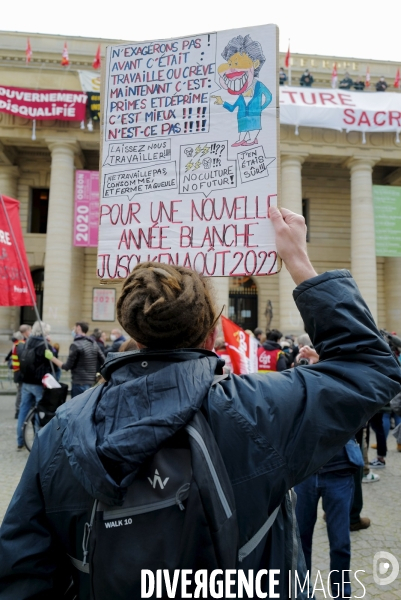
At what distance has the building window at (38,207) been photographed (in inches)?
957

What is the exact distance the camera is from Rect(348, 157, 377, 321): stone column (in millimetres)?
21344

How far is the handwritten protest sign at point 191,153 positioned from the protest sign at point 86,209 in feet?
52.9

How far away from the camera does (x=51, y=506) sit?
1.22 meters

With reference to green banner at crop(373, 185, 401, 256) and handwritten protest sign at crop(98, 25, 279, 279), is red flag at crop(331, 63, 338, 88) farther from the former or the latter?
handwritten protest sign at crop(98, 25, 279, 279)

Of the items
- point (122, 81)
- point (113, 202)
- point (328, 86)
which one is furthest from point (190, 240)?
point (328, 86)

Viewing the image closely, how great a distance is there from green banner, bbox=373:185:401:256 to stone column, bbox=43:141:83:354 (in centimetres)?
1350

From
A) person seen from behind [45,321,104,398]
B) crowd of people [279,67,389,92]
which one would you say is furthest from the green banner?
person seen from behind [45,321,104,398]

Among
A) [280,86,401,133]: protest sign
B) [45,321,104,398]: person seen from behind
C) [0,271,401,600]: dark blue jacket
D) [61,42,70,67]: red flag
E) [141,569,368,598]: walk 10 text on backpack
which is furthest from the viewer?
[61,42,70,67]: red flag

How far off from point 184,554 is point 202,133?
227 cm

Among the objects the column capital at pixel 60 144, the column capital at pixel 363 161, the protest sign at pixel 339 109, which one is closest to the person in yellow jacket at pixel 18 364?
the column capital at pixel 60 144

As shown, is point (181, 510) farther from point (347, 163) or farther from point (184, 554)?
point (347, 163)

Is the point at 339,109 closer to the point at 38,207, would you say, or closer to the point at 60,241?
the point at 60,241

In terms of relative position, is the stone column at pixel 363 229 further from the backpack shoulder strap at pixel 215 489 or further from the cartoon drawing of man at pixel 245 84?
the backpack shoulder strap at pixel 215 489

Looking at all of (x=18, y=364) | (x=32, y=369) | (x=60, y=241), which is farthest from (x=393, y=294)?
(x=32, y=369)
